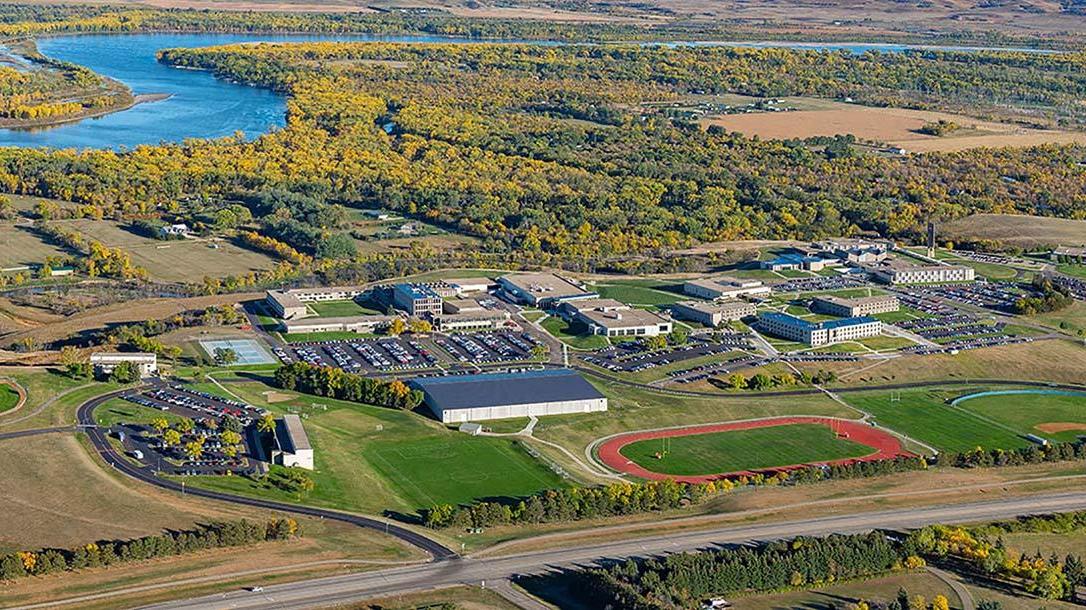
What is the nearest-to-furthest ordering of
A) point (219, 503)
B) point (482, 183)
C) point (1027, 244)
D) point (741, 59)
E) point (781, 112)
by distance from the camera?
1. point (219, 503)
2. point (1027, 244)
3. point (482, 183)
4. point (781, 112)
5. point (741, 59)

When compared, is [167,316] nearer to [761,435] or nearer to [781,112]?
[761,435]

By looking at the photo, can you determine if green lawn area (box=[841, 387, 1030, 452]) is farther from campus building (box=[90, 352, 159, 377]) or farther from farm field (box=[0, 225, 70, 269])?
farm field (box=[0, 225, 70, 269])

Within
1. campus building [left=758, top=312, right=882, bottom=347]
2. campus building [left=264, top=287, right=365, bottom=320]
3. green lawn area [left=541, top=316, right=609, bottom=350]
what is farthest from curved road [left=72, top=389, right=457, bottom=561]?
campus building [left=758, top=312, right=882, bottom=347]

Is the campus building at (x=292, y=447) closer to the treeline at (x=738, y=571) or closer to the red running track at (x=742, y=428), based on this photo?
the red running track at (x=742, y=428)

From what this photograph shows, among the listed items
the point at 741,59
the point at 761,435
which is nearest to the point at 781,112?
the point at 741,59

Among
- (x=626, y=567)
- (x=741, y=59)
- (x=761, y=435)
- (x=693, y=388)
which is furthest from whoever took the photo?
(x=741, y=59)

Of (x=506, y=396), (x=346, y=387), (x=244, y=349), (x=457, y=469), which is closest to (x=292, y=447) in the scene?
(x=457, y=469)
